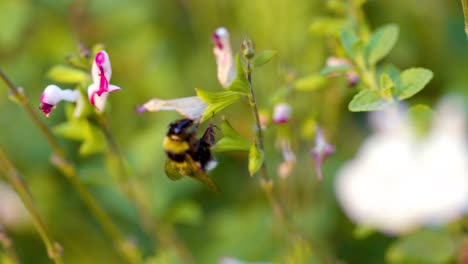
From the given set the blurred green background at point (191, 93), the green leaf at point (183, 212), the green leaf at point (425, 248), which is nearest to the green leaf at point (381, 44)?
the green leaf at point (425, 248)

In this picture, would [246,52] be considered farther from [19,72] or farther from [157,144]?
[19,72]

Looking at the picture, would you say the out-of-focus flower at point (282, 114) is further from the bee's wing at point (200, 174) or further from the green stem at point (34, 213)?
the green stem at point (34, 213)

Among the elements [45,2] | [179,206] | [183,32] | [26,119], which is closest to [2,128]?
[26,119]

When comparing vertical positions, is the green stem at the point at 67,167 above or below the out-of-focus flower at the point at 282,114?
above

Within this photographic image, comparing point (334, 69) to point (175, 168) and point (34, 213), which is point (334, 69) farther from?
point (34, 213)

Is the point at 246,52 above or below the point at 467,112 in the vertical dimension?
below

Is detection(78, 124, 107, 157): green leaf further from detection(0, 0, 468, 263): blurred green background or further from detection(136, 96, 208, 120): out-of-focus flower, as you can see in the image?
detection(0, 0, 468, 263): blurred green background

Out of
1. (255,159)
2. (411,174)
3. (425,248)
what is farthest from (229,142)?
(411,174)
